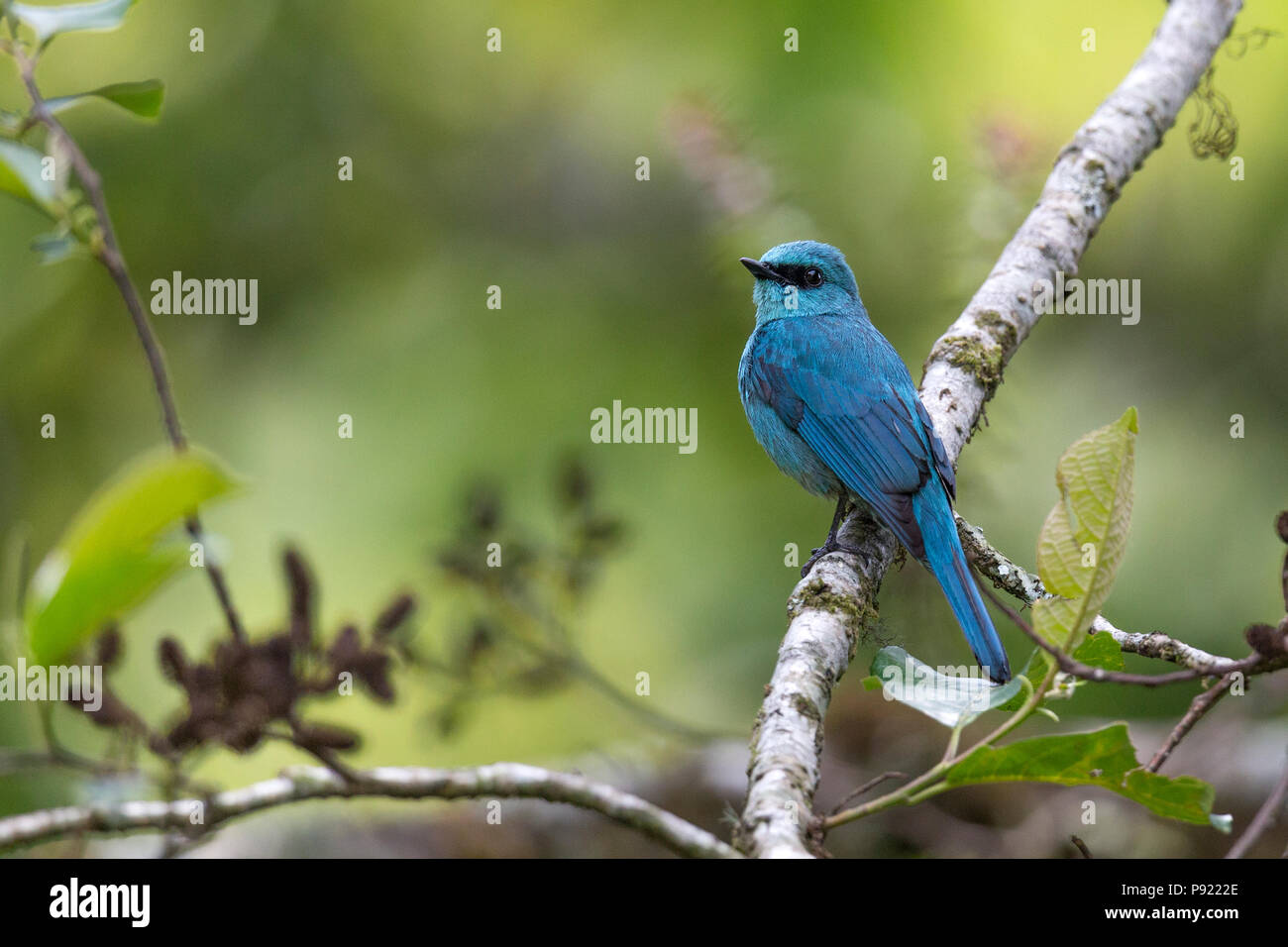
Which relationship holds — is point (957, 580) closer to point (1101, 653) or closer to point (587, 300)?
point (1101, 653)

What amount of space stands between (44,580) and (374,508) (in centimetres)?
490

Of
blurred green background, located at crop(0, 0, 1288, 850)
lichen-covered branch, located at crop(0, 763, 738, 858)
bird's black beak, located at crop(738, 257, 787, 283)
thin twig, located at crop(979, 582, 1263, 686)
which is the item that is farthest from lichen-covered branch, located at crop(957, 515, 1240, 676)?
bird's black beak, located at crop(738, 257, 787, 283)

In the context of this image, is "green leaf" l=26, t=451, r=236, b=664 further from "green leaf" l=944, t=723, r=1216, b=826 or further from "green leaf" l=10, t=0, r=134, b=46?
"green leaf" l=944, t=723, r=1216, b=826

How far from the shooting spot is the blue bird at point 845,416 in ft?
11.0

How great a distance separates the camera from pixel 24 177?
158cm

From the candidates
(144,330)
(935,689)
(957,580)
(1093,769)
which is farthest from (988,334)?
(144,330)

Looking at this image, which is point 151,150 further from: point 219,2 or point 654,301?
point 654,301

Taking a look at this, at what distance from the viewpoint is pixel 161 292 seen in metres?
6.43

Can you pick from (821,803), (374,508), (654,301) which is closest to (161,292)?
(374,508)

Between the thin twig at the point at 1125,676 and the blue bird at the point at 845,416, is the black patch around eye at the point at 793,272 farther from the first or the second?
the thin twig at the point at 1125,676

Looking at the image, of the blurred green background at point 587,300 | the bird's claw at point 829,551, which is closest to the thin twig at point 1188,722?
the bird's claw at point 829,551

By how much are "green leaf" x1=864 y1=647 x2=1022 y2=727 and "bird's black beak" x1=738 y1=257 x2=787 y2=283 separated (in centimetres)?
253

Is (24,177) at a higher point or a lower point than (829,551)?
higher

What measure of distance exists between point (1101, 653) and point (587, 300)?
5.10 m
